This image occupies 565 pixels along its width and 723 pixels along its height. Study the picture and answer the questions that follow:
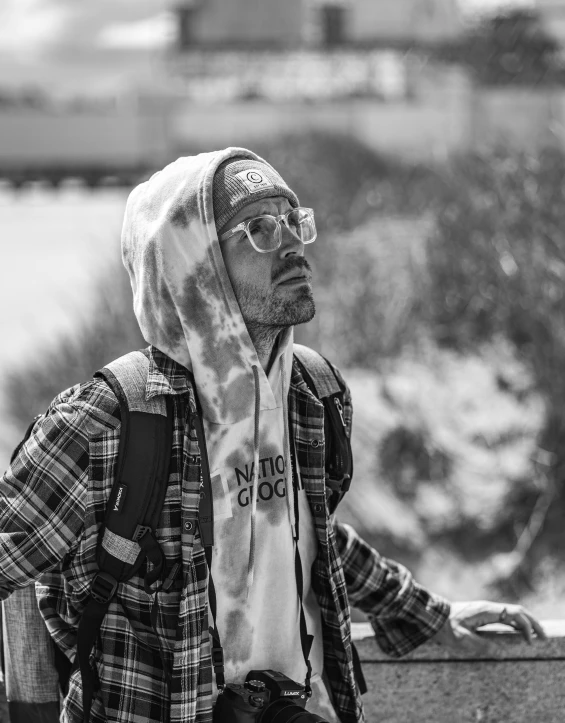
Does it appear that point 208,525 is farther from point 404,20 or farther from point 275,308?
point 404,20

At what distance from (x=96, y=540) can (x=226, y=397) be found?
32cm

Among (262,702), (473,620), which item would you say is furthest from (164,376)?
(473,620)

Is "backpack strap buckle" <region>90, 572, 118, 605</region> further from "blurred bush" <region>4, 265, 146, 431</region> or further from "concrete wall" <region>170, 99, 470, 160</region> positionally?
"concrete wall" <region>170, 99, 470, 160</region>

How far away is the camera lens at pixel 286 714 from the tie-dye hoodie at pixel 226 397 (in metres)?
0.10

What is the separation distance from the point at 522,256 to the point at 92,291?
645 cm

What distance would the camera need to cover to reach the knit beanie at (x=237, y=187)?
1.72 m

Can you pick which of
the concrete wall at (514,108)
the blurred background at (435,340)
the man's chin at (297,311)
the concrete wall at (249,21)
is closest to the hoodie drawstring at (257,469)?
the man's chin at (297,311)

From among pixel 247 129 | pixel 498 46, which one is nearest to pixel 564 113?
pixel 498 46

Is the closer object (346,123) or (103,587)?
(103,587)

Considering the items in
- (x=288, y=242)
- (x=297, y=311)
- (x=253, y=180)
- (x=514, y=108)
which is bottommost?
(x=297, y=311)

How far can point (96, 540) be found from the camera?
1.66 metres

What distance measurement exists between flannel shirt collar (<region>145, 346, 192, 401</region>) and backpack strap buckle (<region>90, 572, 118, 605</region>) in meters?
0.29

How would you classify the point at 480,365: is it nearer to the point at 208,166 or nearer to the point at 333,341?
the point at 333,341

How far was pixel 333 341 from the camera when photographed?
41.9 feet
